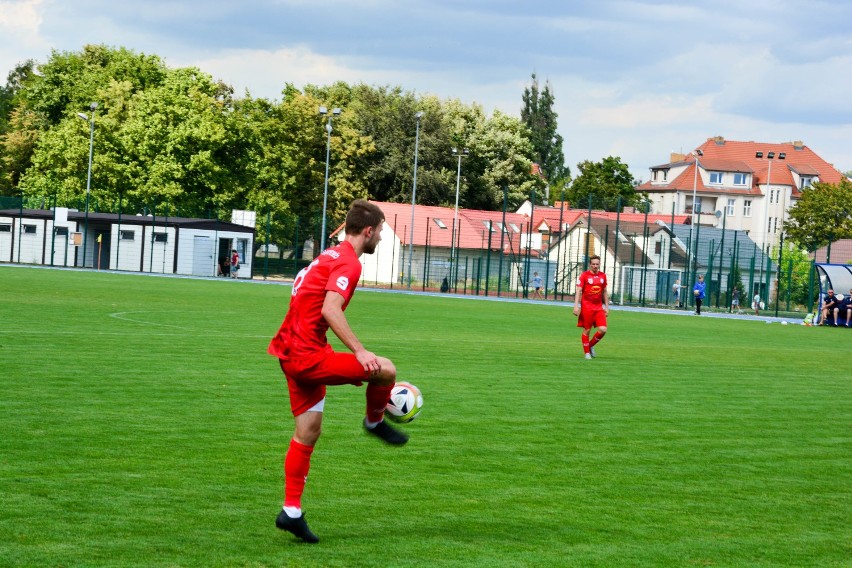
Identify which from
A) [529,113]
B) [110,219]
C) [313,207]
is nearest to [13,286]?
[110,219]

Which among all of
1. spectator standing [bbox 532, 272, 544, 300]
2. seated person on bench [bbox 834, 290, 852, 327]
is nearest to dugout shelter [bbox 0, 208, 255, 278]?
spectator standing [bbox 532, 272, 544, 300]

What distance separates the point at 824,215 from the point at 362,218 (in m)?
108

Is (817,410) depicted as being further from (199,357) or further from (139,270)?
(139,270)

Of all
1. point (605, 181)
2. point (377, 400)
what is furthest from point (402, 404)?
point (605, 181)

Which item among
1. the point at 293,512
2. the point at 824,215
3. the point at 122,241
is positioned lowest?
the point at 293,512

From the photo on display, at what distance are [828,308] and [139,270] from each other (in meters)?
40.1

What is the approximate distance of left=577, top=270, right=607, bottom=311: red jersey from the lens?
22.8 metres

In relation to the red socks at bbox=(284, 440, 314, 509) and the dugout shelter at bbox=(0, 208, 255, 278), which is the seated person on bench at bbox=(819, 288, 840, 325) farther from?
the red socks at bbox=(284, 440, 314, 509)

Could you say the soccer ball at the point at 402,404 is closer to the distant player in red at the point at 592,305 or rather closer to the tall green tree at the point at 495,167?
the distant player in red at the point at 592,305

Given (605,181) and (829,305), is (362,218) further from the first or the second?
(605,181)

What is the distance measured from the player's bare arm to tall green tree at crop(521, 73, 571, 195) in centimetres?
13832

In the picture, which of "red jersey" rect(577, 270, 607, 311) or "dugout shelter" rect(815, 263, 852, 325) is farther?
"dugout shelter" rect(815, 263, 852, 325)

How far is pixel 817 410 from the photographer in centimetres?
1522

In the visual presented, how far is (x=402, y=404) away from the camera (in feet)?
24.6
